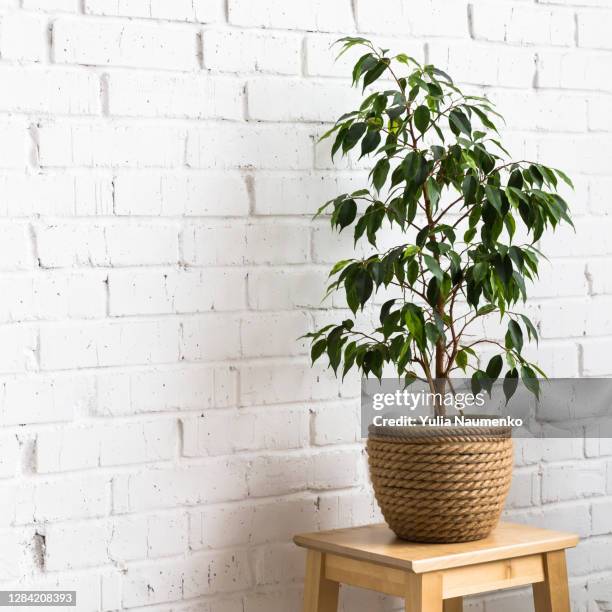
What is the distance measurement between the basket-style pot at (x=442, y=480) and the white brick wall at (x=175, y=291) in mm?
246

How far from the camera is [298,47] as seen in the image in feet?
5.98

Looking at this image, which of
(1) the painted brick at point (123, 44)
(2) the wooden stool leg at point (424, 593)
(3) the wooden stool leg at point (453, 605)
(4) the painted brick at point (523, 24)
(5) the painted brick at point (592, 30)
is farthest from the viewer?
(5) the painted brick at point (592, 30)

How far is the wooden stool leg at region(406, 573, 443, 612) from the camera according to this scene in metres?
1.52

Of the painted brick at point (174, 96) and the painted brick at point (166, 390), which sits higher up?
the painted brick at point (174, 96)

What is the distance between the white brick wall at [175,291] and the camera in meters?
1.61

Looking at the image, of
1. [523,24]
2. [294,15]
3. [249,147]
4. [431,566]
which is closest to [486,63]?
[523,24]

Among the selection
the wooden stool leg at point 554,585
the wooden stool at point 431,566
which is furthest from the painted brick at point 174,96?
the wooden stool leg at point 554,585

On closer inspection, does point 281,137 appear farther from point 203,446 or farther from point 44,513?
point 44,513

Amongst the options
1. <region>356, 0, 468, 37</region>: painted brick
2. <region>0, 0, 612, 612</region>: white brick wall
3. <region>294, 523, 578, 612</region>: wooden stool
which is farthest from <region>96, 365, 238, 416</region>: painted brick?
<region>356, 0, 468, 37</region>: painted brick

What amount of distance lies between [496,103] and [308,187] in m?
0.46

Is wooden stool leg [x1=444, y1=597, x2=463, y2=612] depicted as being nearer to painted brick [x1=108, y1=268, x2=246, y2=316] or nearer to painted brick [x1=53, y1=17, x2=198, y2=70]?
painted brick [x1=108, y1=268, x2=246, y2=316]

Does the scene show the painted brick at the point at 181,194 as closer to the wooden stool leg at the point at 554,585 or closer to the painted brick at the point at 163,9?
the painted brick at the point at 163,9

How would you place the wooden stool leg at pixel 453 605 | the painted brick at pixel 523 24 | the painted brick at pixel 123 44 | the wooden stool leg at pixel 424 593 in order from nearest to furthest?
the wooden stool leg at pixel 424 593 → the painted brick at pixel 123 44 → the wooden stool leg at pixel 453 605 → the painted brick at pixel 523 24

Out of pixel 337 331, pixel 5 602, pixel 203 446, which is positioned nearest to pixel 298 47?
pixel 337 331
